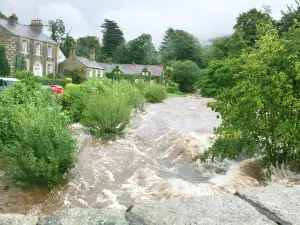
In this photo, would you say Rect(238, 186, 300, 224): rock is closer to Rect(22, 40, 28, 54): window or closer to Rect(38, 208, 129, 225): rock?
Rect(38, 208, 129, 225): rock

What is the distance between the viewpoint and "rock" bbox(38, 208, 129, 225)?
3.79 meters

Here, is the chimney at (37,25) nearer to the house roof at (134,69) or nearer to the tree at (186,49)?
the house roof at (134,69)

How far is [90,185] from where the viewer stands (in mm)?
7664

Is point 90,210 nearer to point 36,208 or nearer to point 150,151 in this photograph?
point 36,208

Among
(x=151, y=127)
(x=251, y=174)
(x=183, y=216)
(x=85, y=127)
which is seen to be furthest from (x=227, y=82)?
(x=183, y=216)

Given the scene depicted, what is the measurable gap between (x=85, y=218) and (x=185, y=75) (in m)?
58.1

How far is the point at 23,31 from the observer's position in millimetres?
43562

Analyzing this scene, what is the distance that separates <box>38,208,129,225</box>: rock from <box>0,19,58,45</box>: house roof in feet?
135

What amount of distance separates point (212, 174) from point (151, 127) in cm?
754

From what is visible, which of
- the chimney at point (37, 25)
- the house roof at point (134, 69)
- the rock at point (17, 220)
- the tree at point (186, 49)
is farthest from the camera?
the tree at point (186, 49)

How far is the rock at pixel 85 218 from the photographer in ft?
12.4

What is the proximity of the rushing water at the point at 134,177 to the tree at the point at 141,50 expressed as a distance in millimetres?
74898

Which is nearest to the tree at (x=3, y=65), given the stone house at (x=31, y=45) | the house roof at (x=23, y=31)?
the stone house at (x=31, y=45)

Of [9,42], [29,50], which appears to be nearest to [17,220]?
[9,42]
